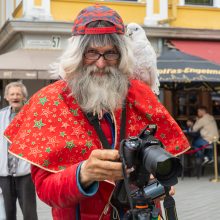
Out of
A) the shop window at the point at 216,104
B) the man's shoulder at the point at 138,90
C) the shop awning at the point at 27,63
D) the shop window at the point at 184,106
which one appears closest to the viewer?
the man's shoulder at the point at 138,90

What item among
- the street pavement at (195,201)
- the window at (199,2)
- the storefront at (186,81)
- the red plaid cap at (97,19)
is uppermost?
the window at (199,2)

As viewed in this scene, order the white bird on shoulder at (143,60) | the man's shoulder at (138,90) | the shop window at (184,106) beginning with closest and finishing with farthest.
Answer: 1. the man's shoulder at (138,90)
2. the white bird on shoulder at (143,60)
3. the shop window at (184,106)

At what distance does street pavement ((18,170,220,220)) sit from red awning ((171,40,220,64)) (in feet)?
11.3

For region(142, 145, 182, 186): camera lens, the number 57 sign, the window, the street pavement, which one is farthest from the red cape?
the window

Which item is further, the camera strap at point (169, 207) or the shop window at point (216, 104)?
the shop window at point (216, 104)

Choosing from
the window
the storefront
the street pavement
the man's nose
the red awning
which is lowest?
the street pavement

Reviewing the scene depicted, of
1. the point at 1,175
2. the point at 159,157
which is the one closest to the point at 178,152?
the point at 159,157

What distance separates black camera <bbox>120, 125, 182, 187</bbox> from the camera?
1421 millimetres

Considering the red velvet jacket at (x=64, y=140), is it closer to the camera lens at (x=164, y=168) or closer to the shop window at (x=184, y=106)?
the camera lens at (x=164, y=168)

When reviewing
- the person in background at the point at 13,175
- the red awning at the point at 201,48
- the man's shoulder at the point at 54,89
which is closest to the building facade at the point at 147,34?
the red awning at the point at 201,48

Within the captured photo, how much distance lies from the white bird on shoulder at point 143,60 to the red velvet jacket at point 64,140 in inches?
21.8

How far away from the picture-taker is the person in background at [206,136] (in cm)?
1057

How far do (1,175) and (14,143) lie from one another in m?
3.33

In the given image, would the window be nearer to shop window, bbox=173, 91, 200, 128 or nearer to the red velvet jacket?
shop window, bbox=173, 91, 200, 128
